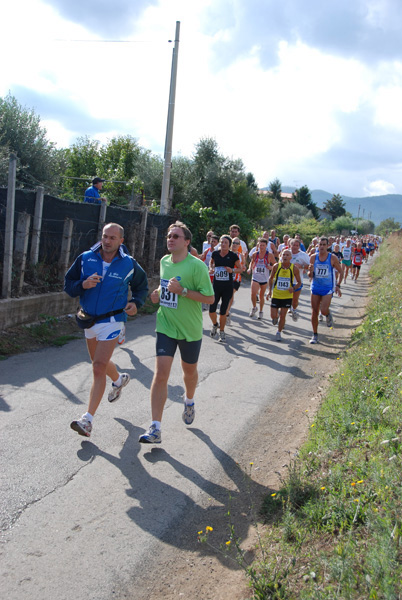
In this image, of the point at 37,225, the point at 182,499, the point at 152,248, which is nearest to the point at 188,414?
the point at 182,499

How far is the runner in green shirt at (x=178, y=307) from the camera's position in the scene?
4.96 metres

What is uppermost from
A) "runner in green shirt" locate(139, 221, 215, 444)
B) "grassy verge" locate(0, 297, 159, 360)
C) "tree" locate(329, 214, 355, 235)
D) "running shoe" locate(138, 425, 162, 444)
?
"tree" locate(329, 214, 355, 235)

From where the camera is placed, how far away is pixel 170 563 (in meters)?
3.35

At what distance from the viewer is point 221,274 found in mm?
10094

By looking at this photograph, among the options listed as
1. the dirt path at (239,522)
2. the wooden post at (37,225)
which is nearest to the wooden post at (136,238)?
the wooden post at (37,225)

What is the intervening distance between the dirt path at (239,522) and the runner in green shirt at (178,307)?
98 cm

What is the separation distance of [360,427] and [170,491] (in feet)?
5.96

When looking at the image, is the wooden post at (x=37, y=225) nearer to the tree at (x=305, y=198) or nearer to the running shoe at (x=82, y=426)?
the running shoe at (x=82, y=426)

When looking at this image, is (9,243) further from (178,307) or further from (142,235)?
(142,235)

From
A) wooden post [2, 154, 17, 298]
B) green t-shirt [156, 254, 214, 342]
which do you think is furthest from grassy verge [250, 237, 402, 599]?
wooden post [2, 154, 17, 298]

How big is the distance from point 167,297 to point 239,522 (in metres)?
2.13

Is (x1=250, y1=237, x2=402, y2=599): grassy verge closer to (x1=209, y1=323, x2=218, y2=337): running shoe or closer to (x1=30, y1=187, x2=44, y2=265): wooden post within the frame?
(x1=209, y1=323, x2=218, y2=337): running shoe

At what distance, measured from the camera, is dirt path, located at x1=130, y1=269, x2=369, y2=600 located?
3117 mm

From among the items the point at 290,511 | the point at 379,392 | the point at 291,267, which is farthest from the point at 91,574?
the point at 291,267
